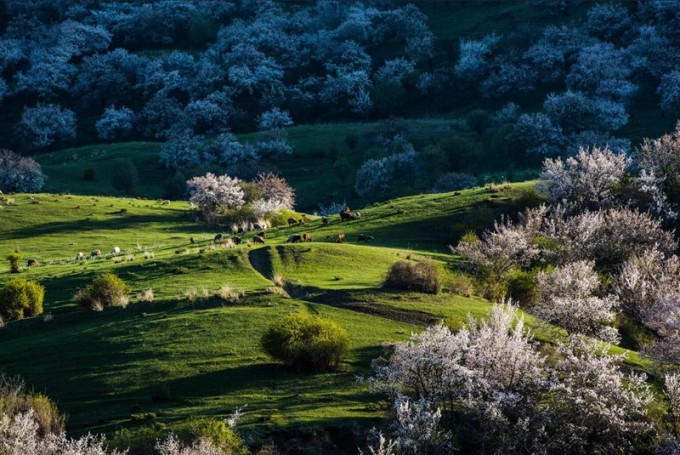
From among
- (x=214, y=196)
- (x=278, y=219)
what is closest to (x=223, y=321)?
(x=278, y=219)

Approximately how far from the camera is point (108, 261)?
65375 mm

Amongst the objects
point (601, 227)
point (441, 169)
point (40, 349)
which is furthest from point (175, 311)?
point (441, 169)

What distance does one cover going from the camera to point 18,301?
164 ft

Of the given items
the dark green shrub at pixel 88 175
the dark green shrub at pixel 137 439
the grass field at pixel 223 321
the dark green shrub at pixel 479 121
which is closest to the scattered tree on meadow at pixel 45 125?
the dark green shrub at pixel 88 175

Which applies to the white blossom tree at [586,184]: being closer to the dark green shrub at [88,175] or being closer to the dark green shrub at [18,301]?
the dark green shrub at [18,301]

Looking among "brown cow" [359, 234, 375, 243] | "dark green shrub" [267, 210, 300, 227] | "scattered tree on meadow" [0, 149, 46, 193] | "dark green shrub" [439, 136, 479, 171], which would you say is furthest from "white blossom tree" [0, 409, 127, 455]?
"dark green shrub" [439, 136, 479, 171]

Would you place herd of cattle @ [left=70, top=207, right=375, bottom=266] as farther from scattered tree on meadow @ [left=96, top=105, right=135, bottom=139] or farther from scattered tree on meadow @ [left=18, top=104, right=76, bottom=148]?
scattered tree on meadow @ [left=18, top=104, right=76, bottom=148]

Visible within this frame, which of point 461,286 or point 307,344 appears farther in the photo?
point 461,286

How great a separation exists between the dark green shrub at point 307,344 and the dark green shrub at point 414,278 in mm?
11993

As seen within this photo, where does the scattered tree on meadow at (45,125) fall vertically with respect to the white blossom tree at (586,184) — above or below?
above

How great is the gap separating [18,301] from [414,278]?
22.2 meters

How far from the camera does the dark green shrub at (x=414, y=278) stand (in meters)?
50.8

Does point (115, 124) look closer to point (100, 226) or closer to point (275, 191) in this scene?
point (275, 191)

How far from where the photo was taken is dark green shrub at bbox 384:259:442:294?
50.8 metres
